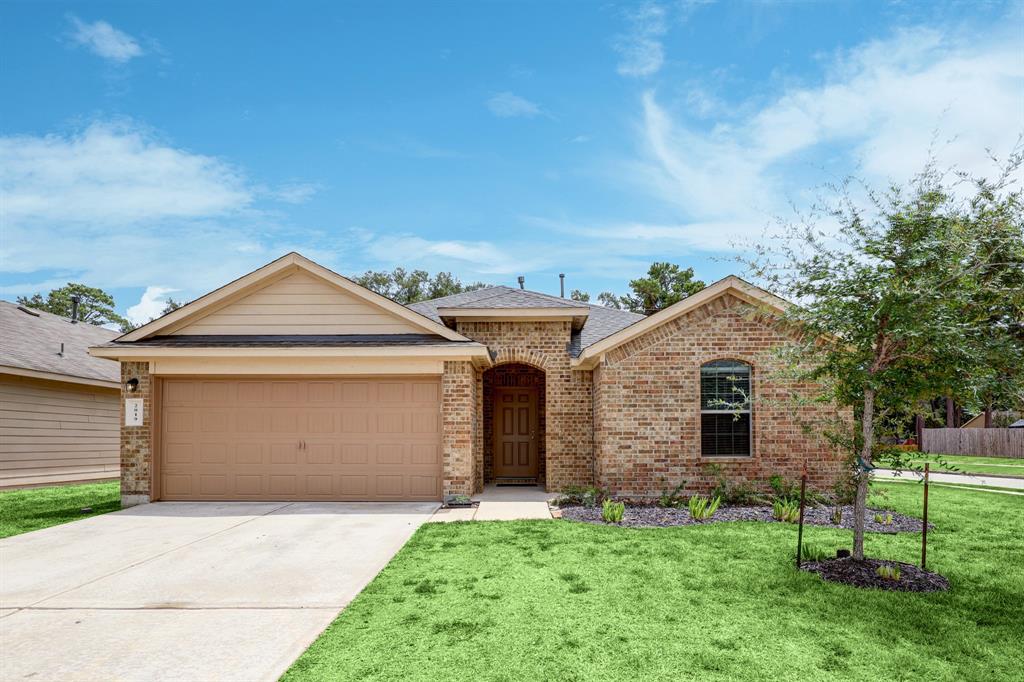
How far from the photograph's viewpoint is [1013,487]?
16.8m

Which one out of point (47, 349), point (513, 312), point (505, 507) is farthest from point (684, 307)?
point (47, 349)

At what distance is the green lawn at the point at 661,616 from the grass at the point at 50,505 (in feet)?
22.2

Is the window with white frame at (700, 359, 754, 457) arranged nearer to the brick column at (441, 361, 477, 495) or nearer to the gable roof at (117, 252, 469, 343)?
the brick column at (441, 361, 477, 495)

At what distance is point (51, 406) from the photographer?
16.9 meters

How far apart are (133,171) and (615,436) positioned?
44.0 feet

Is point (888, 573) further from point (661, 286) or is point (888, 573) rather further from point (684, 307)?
point (661, 286)

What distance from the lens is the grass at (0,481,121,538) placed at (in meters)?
10.8

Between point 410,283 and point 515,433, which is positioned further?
point 410,283

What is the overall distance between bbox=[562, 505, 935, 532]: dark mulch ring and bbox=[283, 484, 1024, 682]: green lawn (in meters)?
1.18

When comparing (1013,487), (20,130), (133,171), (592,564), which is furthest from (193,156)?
(1013,487)

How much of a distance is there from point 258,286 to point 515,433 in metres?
6.82

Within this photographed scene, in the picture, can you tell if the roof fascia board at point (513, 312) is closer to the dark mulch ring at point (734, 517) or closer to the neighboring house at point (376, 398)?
the neighboring house at point (376, 398)

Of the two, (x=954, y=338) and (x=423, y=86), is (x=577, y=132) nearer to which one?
(x=423, y=86)

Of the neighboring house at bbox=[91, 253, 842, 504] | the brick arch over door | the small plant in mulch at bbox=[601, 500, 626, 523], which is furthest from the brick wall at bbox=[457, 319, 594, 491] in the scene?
the small plant in mulch at bbox=[601, 500, 626, 523]
